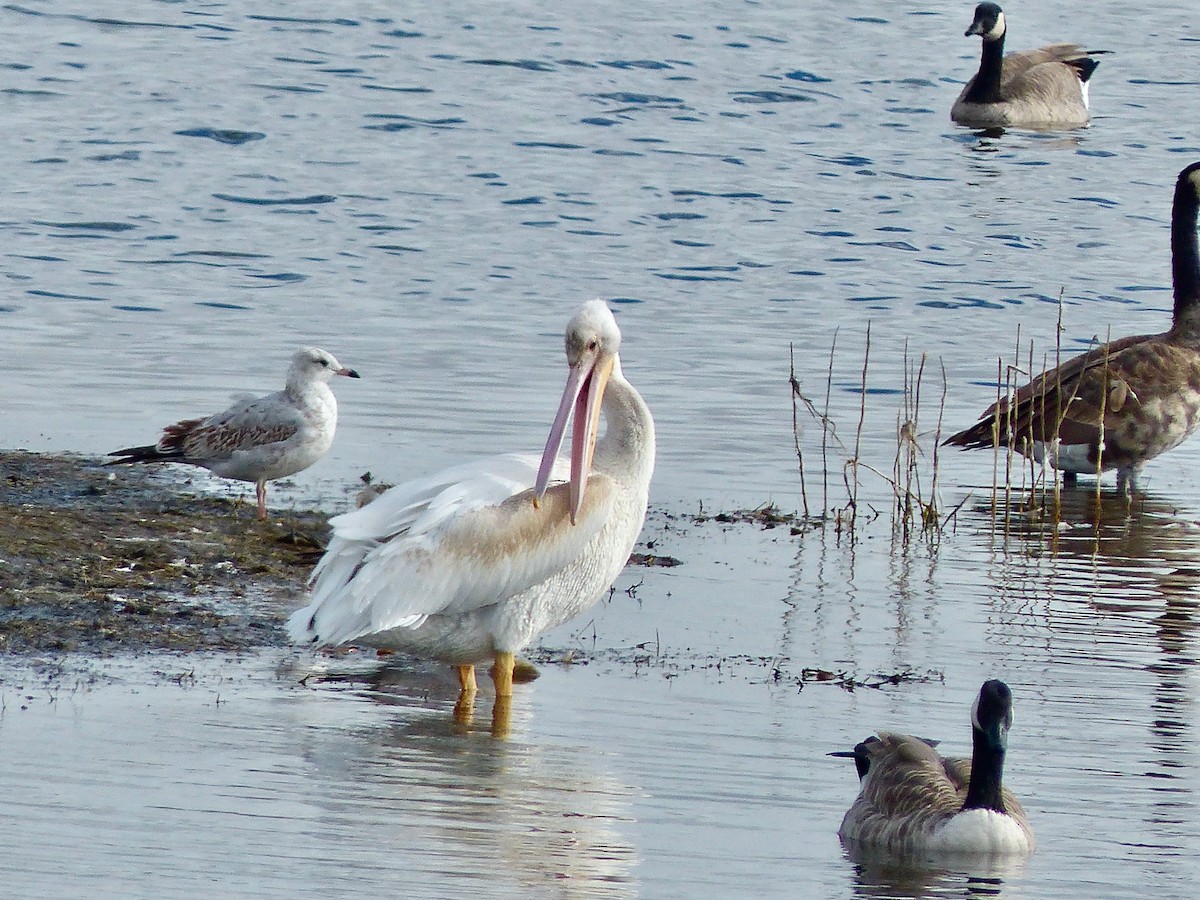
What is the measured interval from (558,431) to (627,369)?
6507 millimetres

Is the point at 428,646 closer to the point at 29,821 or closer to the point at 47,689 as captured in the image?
the point at 47,689

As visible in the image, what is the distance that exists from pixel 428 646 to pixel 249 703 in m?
0.71

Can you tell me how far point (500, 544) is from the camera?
23.9ft

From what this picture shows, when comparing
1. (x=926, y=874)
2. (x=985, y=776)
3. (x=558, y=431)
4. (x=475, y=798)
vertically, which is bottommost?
(x=926, y=874)

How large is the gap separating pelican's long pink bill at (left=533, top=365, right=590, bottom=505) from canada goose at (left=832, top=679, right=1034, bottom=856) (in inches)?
58.7

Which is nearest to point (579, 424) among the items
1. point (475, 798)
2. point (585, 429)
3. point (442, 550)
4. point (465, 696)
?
point (585, 429)

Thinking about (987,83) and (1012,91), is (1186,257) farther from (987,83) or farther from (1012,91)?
(1012,91)

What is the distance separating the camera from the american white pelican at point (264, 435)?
32.7ft

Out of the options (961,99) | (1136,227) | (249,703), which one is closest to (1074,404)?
(249,703)

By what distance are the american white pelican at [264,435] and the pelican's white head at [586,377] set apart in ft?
8.52

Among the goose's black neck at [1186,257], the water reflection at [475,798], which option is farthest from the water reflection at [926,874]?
the goose's black neck at [1186,257]

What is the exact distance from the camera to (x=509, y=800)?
20.6 feet

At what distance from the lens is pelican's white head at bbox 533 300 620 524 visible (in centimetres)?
732

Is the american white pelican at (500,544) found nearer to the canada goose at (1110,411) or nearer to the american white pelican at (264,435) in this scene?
the american white pelican at (264,435)
